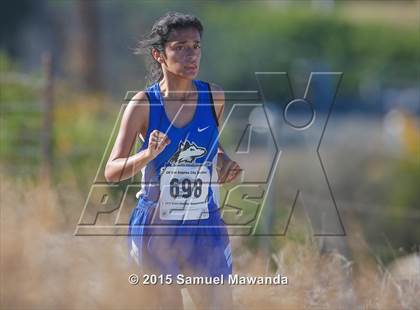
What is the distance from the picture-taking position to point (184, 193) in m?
5.07

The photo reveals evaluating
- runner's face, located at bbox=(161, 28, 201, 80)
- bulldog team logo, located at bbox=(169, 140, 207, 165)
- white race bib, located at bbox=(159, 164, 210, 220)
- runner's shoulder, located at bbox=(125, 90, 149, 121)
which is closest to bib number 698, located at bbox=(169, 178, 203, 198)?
white race bib, located at bbox=(159, 164, 210, 220)

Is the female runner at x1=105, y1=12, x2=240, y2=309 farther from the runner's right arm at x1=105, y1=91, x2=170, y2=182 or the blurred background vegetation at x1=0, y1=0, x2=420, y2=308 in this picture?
the blurred background vegetation at x1=0, y1=0, x2=420, y2=308

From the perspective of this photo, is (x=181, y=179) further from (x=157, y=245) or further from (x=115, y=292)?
(x=115, y=292)

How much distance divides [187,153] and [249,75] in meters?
24.3

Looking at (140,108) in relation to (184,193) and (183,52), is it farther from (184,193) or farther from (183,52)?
(184,193)

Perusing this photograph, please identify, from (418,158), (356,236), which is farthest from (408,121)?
(356,236)

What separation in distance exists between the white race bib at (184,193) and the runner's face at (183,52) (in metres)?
0.46

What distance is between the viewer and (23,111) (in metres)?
12.8

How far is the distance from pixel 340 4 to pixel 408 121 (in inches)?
731

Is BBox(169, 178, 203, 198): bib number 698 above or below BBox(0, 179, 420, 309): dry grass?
above

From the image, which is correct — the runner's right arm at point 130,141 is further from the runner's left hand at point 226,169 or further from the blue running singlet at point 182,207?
the runner's left hand at point 226,169

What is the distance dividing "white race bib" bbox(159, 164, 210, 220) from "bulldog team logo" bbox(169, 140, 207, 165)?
0.12 feet

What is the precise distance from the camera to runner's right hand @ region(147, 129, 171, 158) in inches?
188

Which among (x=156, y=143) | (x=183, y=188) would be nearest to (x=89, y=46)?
(x=183, y=188)
